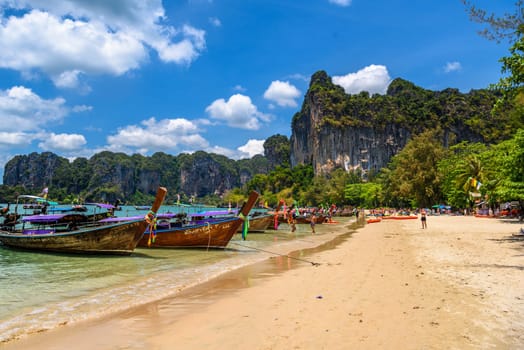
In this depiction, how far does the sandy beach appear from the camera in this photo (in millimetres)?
4164

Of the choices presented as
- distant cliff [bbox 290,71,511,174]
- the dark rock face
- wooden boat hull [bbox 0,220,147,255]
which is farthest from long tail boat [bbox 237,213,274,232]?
the dark rock face

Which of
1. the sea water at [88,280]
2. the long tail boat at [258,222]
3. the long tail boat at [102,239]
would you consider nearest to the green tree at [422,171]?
the long tail boat at [258,222]

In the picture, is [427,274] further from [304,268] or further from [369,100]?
[369,100]

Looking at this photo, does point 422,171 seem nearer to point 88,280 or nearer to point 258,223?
point 258,223

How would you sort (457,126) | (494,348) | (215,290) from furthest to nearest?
(457,126) < (215,290) < (494,348)

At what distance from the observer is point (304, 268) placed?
408 inches

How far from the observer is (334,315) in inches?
202

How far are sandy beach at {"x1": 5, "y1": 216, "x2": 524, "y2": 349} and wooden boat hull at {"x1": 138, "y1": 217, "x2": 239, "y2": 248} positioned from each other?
6.93 m

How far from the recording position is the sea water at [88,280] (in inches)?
246

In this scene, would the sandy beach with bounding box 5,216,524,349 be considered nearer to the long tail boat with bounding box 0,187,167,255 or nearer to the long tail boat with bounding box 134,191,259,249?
the long tail boat with bounding box 0,187,167,255

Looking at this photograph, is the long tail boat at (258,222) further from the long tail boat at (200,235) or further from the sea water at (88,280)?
the sea water at (88,280)

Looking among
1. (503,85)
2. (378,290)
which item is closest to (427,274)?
(378,290)

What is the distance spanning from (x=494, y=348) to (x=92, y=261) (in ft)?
41.0

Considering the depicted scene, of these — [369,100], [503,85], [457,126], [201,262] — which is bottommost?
[201,262]
